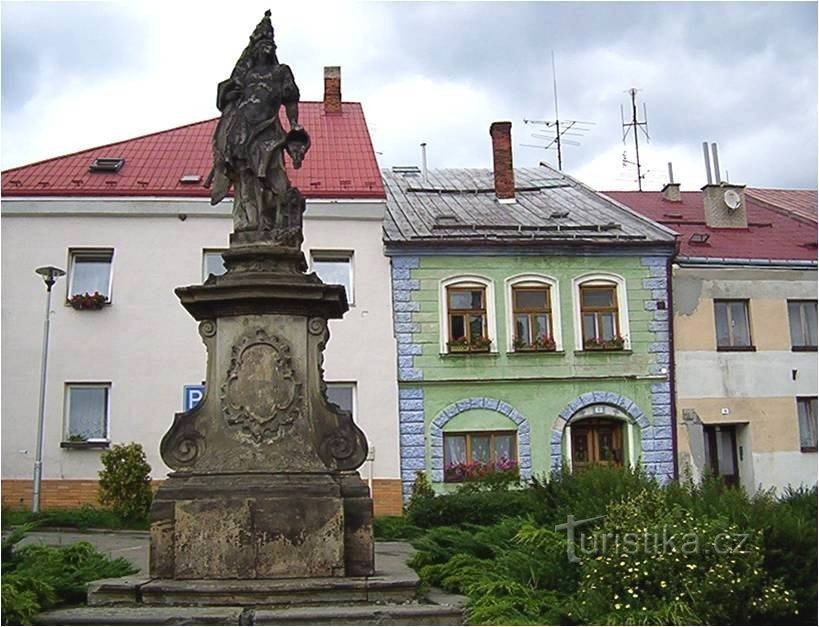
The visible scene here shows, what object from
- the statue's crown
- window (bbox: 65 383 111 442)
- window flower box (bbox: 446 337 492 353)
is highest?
the statue's crown

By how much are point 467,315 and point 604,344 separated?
10.6 ft

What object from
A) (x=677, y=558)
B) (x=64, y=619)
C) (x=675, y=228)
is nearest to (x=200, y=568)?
(x=64, y=619)

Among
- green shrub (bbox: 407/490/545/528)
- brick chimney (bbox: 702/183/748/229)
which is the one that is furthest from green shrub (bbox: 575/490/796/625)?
brick chimney (bbox: 702/183/748/229)

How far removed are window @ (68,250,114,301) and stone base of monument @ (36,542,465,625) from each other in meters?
14.3

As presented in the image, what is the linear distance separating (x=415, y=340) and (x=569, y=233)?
176 inches

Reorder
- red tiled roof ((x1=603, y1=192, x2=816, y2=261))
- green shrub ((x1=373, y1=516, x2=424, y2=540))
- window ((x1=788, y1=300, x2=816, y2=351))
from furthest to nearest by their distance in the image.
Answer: red tiled roof ((x1=603, y1=192, x2=816, y2=261)), window ((x1=788, y1=300, x2=816, y2=351)), green shrub ((x1=373, y1=516, x2=424, y2=540))

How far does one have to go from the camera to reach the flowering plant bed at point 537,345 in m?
21.7

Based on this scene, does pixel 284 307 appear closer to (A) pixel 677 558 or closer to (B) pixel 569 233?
(A) pixel 677 558

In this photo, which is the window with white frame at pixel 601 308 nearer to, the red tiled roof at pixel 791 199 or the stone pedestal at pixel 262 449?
the red tiled roof at pixel 791 199

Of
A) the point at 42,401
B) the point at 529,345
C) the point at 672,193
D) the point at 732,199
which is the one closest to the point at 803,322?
the point at 732,199

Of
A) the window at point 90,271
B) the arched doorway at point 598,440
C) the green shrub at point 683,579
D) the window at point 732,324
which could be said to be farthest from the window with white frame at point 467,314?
the green shrub at point 683,579

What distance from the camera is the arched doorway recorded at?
72.3ft

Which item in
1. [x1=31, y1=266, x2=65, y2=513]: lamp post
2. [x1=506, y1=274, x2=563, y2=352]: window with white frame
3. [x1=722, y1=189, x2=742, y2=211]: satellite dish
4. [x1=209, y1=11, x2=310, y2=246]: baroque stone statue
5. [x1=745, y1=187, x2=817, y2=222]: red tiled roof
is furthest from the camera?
[x1=745, y1=187, x2=817, y2=222]: red tiled roof

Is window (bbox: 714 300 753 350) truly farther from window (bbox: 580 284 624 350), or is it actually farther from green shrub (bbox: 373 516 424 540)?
green shrub (bbox: 373 516 424 540)
